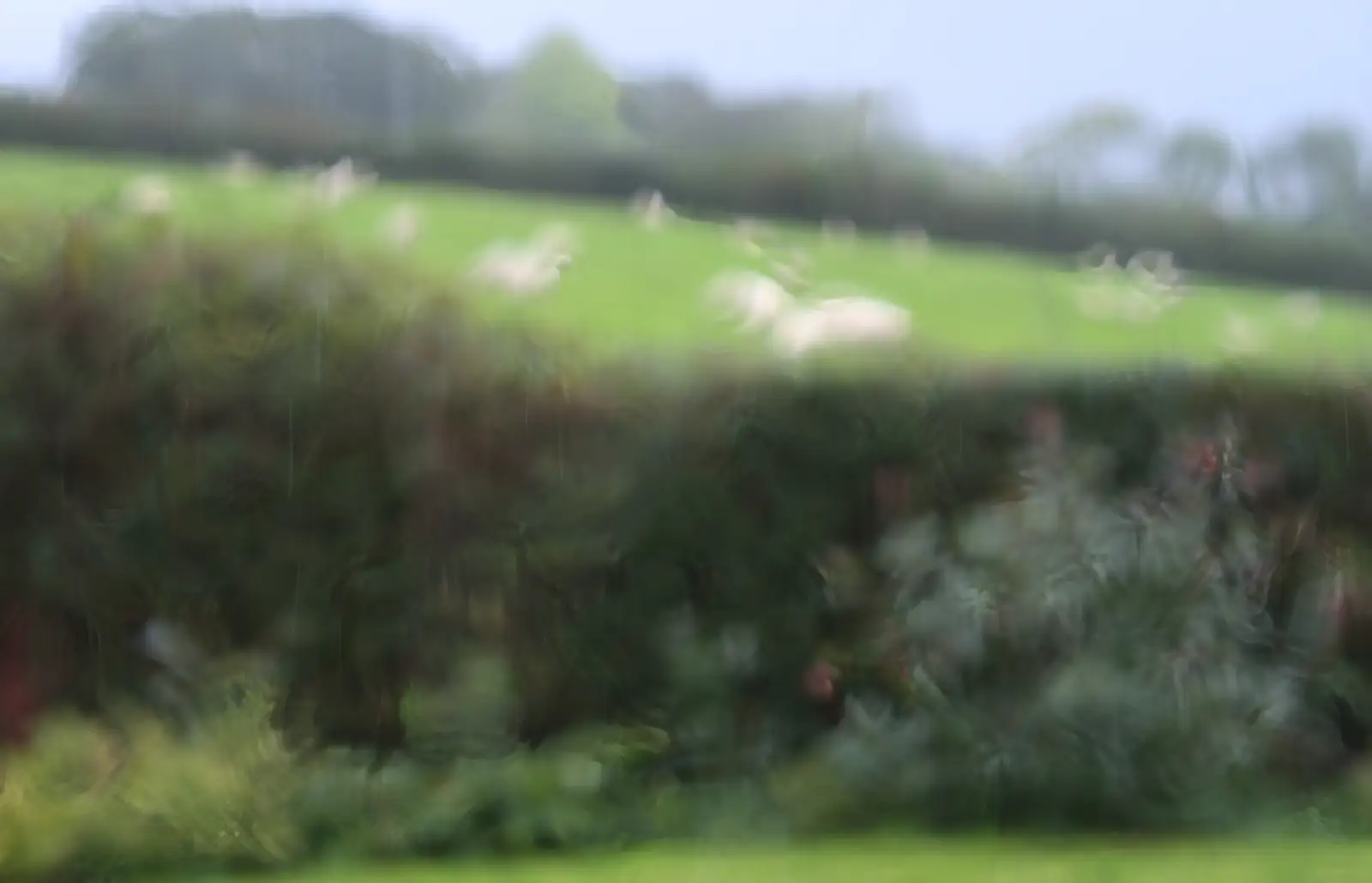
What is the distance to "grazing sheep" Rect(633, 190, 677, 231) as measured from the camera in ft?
26.8

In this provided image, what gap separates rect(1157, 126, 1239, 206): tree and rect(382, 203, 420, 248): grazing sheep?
472cm

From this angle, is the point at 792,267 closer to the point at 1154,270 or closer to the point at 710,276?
the point at 710,276

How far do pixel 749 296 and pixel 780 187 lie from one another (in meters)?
0.75

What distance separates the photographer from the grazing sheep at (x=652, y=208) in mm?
8156

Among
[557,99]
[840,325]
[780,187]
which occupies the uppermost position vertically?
[557,99]

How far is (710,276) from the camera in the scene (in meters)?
8.30

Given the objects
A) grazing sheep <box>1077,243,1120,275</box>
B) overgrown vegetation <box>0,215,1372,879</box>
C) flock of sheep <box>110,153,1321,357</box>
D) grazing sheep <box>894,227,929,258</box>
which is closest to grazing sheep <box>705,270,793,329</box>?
flock of sheep <box>110,153,1321,357</box>

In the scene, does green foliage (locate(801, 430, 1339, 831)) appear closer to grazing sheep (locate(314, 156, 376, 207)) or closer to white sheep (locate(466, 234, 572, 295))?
white sheep (locate(466, 234, 572, 295))

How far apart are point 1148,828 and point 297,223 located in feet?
14.5

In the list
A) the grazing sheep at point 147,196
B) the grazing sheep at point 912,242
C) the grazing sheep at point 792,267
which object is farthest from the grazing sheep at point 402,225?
the grazing sheep at point 912,242

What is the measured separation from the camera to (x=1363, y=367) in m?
6.27

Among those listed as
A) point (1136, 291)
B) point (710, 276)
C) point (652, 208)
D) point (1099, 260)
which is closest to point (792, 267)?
point (710, 276)

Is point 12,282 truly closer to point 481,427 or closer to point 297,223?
point 297,223

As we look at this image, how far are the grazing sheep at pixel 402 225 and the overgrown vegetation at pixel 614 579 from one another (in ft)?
4.26
